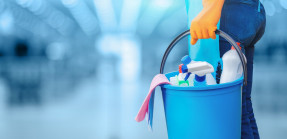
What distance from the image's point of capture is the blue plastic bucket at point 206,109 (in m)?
0.95

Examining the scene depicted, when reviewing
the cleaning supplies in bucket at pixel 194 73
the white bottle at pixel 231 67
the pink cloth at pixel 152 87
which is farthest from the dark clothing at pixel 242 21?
the pink cloth at pixel 152 87

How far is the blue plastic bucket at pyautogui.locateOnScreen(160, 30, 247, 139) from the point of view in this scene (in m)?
0.95

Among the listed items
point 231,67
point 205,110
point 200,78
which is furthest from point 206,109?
point 231,67

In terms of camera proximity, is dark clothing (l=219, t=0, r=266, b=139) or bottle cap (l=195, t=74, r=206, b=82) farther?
dark clothing (l=219, t=0, r=266, b=139)

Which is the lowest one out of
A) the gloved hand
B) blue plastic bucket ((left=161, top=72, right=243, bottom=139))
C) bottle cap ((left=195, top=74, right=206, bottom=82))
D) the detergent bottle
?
blue plastic bucket ((left=161, top=72, right=243, bottom=139))

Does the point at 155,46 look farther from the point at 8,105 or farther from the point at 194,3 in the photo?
the point at 194,3

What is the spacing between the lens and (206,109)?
0.96 meters

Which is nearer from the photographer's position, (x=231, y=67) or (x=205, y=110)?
(x=205, y=110)

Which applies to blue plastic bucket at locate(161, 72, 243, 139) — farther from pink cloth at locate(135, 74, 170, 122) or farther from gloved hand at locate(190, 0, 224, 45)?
gloved hand at locate(190, 0, 224, 45)

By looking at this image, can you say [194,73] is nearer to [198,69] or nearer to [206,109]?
[198,69]

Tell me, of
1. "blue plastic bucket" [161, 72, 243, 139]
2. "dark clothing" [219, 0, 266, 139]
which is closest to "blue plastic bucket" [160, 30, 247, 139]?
"blue plastic bucket" [161, 72, 243, 139]

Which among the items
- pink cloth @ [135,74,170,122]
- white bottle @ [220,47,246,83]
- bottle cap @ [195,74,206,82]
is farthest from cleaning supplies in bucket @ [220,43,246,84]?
pink cloth @ [135,74,170,122]

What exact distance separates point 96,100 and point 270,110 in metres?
2.11

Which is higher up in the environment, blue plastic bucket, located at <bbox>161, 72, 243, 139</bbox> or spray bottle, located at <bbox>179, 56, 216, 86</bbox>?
spray bottle, located at <bbox>179, 56, 216, 86</bbox>
